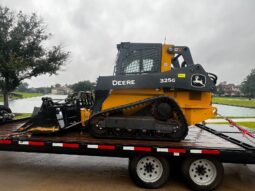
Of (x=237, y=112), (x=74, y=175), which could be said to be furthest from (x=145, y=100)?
(x=237, y=112)

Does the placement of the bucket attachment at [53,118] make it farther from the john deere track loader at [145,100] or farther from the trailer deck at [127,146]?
the trailer deck at [127,146]

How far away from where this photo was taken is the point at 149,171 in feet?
16.9

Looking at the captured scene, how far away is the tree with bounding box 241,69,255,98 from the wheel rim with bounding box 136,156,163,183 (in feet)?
307

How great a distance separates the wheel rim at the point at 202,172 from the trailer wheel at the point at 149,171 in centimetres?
49

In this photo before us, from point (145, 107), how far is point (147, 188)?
163 centimetres

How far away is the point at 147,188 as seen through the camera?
505 centimetres

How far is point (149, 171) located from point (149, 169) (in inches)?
1.4

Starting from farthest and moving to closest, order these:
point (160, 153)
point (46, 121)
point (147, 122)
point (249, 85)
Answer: point (249, 85)
point (46, 121)
point (147, 122)
point (160, 153)

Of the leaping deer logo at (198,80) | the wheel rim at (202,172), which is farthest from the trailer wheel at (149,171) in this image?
→ the leaping deer logo at (198,80)

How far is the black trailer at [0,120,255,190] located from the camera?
498 cm

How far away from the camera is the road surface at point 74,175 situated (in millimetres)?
5145

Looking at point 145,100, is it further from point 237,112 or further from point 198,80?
point 237,112

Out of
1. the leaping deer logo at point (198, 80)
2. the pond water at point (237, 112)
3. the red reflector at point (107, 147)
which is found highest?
the leaping deer logo at point (198, 80)

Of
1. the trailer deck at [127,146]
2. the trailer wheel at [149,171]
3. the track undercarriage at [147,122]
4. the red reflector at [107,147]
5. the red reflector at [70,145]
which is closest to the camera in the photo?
the trailer deck at [127,146]
